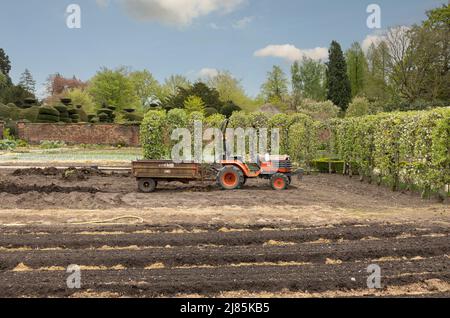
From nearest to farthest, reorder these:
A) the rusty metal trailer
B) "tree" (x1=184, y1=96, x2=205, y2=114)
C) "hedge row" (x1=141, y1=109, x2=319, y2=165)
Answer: the rusty metal trailer → "hedge row" (x1=141, y1=109, x2=319, y2=165) → "tree" (x1=184, y1=96, x2=205, y2=114)

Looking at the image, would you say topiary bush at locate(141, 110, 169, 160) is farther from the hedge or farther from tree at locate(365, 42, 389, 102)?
tree at locate(365, 42, 389, 102)

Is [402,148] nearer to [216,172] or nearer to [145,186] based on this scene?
[216,172]

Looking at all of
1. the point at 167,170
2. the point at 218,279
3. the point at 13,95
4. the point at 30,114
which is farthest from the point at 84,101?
the point at 218,279

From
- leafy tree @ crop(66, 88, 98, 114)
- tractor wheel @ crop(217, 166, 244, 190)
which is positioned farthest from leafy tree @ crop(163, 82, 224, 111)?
tractor wheel @ crop(217, 166, 244, 190)

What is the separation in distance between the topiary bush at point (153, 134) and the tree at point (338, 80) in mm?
37529

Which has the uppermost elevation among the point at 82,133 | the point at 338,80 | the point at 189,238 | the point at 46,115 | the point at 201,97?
the point at 338,80

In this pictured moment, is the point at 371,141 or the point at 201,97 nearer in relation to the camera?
the point at 371,141

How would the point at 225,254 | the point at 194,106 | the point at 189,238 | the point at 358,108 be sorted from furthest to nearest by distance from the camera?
the point at 358,108, the point at 194,106, the point at 189,238, the point at 225,254

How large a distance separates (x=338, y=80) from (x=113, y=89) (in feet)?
100

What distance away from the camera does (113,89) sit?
53000 millimetres

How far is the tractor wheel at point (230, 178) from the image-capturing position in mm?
12984

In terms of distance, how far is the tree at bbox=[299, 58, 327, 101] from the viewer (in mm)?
57969

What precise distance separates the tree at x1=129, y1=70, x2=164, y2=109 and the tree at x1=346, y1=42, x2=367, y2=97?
96.7 ft
